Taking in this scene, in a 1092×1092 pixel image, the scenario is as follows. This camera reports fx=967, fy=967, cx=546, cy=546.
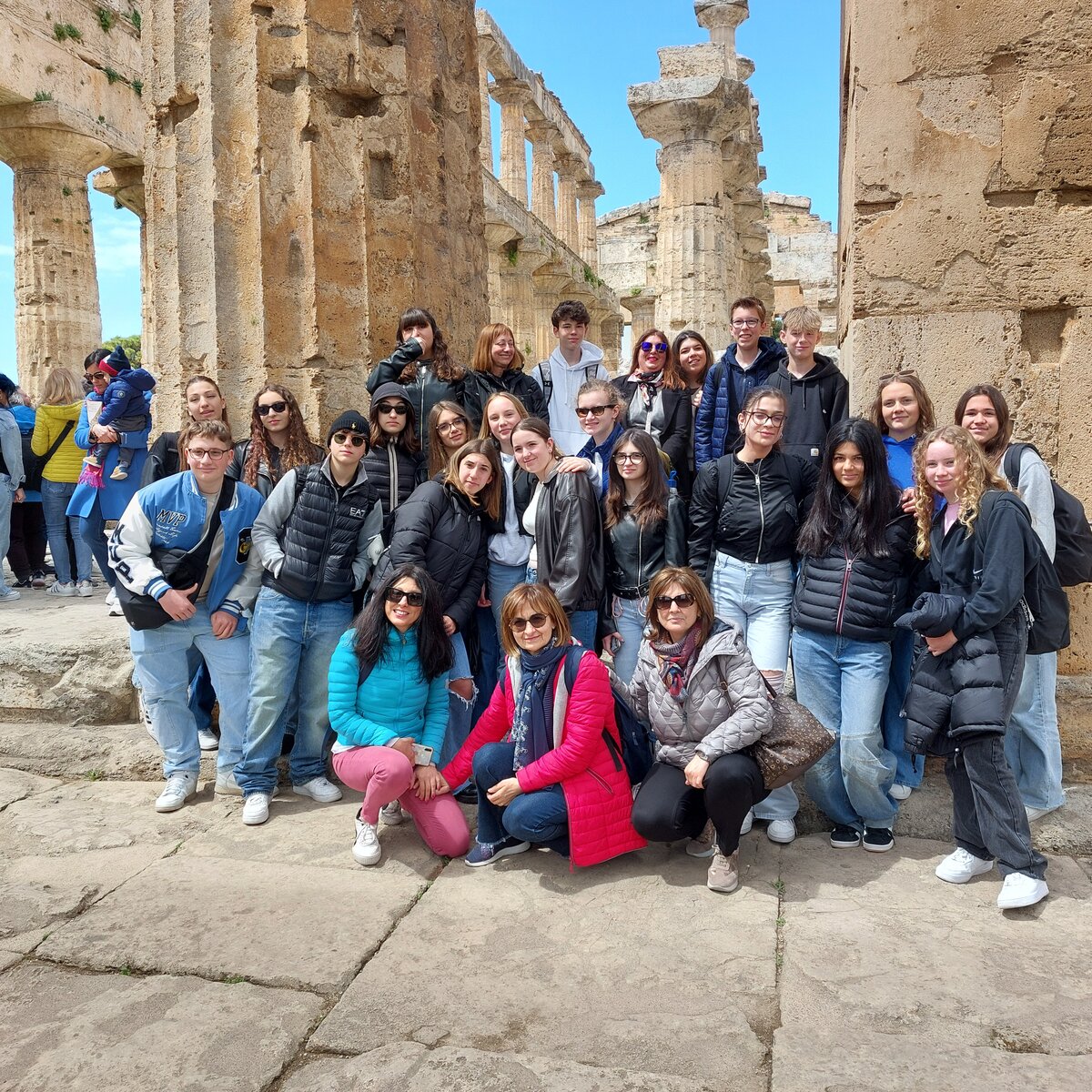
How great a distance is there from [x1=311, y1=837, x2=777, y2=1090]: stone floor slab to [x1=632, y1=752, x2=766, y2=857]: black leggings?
20 cm

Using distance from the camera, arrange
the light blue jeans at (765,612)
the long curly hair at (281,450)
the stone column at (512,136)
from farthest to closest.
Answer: the stone column at (512,136), the long curly hair at (281,450), the light blue jeans at (765,612)

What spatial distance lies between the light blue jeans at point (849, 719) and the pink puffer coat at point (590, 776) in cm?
82

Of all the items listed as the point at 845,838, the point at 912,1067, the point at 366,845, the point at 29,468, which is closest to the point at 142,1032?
the point at 366,845

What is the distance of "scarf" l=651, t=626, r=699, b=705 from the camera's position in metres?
3.72

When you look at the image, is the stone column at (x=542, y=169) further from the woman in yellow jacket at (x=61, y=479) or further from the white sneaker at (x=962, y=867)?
the white sneaker at (x=962, y=867)

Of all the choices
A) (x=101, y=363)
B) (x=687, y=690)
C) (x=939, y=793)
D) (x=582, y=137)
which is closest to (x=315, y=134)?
(x=101, y=363)

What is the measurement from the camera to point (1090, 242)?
13.9 ft

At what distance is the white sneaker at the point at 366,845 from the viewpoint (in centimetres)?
386

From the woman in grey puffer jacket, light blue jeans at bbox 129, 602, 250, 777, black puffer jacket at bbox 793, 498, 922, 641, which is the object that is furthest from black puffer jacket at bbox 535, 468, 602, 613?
light blue jeans at bbox 129, 602, 250, 777

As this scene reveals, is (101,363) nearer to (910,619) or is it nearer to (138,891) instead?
(138,891)

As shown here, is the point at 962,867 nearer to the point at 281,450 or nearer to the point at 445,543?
the point at 445,543

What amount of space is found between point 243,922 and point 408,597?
136 cm

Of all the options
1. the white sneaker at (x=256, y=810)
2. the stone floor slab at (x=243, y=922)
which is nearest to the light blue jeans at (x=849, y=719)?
the stone floor slab at (x=243, y=922)

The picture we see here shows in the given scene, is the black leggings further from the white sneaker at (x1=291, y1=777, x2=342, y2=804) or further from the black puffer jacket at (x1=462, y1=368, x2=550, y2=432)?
the black puffer jacket at (x1=462, y1=368, x2=550, y2=432)
